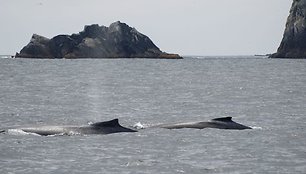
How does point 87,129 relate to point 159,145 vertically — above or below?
above

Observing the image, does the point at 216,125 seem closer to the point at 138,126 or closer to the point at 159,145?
the point at 138,126

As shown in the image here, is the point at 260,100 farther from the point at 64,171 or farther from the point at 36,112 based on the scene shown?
the point at 64,171

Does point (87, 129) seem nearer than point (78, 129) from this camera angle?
Yes

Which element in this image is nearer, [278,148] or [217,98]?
[278,148]

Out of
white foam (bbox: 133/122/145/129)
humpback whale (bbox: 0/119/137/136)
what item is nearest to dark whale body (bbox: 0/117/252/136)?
humpback whale (bbox: 0/119/137/136)

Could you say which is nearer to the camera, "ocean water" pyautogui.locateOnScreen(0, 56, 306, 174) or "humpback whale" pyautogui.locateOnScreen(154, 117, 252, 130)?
"ocean water" pyautogui.locateOnScreen(0, 56, 306, 174)

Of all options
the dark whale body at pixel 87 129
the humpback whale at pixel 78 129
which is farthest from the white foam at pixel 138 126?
the humpback whale at pixel 78 129

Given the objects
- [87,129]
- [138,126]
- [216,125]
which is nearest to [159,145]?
[87,129]

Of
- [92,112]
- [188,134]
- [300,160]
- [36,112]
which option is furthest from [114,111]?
[300,160]

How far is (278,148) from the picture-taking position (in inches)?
1060

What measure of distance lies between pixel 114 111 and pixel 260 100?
15557 millimetres

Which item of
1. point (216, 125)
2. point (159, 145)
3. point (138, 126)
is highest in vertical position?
point (216, 125)

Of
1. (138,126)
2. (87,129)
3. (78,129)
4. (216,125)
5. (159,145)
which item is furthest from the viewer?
(138,126)

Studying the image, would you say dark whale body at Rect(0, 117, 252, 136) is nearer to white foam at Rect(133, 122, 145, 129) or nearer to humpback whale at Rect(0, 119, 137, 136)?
humpback whale at Rect(0, 119, 137, 136)
